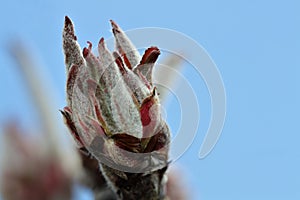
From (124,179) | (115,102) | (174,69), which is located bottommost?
(124,179)

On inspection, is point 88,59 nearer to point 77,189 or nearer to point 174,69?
point 174,69

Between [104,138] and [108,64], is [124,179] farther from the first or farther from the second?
[108,64]

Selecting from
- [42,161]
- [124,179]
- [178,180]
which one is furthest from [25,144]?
[124,179]

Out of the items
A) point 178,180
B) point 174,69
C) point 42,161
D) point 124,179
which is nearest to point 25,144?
point 42,161

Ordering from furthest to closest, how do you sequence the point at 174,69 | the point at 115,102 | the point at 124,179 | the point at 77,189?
the point at 77,189 → the point at 174,69 → the point at 124,179 → the point at 115,102

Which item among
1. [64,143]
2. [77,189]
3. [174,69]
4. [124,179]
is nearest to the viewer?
[124,179]

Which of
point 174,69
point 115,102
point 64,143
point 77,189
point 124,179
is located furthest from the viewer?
point 64,143

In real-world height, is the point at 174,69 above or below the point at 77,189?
above

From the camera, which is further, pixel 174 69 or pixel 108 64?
pixel 174 69

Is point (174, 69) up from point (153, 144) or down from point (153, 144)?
up
